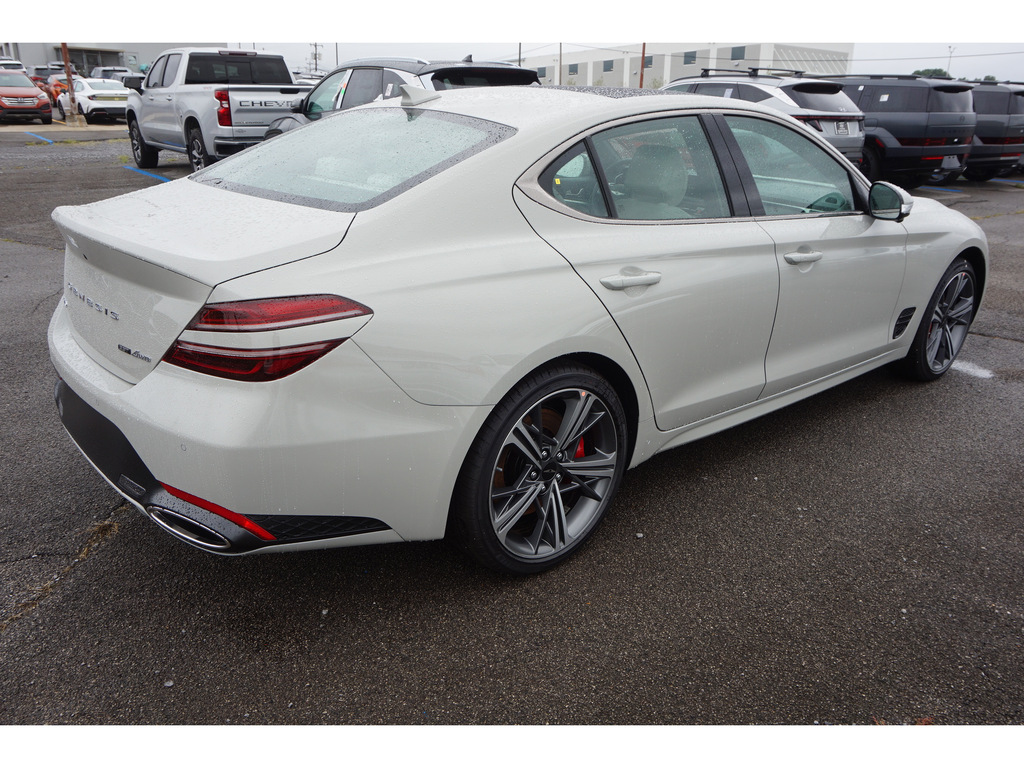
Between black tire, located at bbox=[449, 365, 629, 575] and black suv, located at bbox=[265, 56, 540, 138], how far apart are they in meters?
5.48

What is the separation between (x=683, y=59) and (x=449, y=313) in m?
89.1

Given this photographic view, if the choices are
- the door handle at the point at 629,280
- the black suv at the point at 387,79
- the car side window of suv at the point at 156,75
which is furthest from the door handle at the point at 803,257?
the car side window of suv at the point at 156,75

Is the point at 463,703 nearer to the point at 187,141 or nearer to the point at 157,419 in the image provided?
the point at 157,419

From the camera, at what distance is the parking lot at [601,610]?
215cm

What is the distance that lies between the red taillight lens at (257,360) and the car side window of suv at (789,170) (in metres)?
2.05

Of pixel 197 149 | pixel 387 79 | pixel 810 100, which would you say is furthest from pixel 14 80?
pixel 810 100

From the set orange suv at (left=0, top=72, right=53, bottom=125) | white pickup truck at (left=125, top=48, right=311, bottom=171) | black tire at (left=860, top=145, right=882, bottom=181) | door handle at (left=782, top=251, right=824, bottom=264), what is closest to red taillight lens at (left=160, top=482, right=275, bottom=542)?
door handle at (left=782, top=251, right=824, bottom=264)

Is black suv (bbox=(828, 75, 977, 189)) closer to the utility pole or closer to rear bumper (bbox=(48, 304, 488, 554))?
rear bumper (bbox=(48, 304, 488, 554))

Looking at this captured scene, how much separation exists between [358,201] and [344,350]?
59 centimetres

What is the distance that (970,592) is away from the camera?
2.68m

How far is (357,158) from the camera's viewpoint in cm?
273

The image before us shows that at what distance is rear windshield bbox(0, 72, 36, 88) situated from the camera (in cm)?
2359

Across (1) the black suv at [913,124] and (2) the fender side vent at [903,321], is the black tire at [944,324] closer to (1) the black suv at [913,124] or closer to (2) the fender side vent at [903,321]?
(2) the fender side vent at [903,321]

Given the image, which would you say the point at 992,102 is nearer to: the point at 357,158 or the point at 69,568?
the point at 357,158
